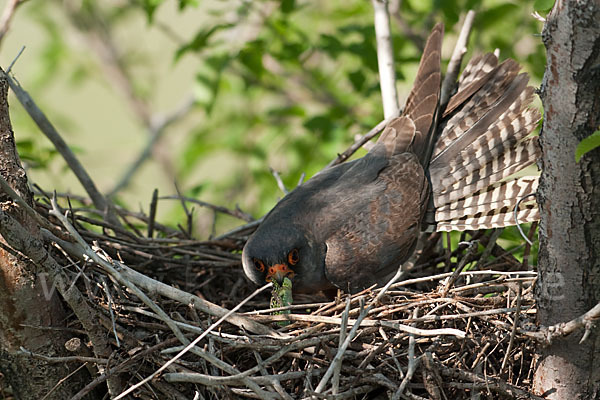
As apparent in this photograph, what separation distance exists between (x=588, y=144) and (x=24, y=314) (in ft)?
8.02

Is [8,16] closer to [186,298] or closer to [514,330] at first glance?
[186,298]

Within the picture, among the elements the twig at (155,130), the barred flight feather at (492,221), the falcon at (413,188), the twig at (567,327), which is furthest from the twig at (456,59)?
the twig at (155,130)

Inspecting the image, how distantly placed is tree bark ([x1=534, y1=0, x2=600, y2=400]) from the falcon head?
174cm

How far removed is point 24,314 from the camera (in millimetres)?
3072

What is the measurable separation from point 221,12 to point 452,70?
75.9 inches

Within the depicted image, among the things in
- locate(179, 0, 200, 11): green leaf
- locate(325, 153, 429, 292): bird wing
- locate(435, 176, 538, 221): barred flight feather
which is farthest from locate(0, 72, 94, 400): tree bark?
locate(435, 176, 538, 221): barred flight feather

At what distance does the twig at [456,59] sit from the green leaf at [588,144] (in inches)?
96.2

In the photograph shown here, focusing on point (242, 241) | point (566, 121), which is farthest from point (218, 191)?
point (566, 121)

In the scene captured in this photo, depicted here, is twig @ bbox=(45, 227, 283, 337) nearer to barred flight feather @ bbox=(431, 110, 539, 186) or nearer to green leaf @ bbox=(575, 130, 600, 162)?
green leaf @ bbox=(575, 130, 600, 162)

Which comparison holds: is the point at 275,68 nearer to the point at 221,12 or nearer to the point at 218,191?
the point at 218,191

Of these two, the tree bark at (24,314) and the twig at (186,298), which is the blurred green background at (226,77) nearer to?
the twig at (186,298)

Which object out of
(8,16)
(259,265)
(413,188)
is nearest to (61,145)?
(8,16)

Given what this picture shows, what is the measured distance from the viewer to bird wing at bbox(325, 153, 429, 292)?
4.34 meters

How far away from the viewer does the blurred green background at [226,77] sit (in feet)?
18.4
